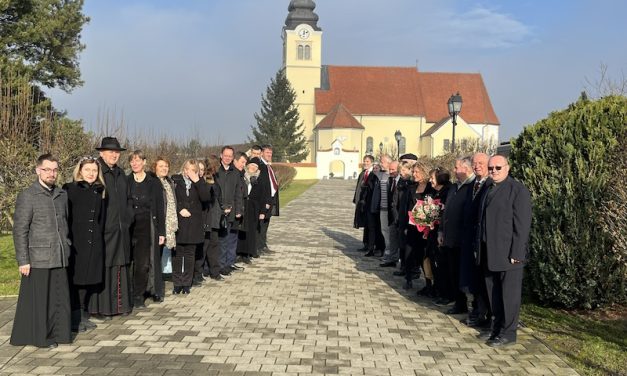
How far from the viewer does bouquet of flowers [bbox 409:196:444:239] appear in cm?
741

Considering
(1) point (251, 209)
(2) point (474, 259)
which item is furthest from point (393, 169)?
(2) point (474, 259)

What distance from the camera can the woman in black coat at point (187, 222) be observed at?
25.6 ft

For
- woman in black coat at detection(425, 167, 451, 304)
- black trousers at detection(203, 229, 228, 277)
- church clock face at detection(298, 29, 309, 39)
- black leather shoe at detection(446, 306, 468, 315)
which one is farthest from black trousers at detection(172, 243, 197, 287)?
church clock face at detection(298, 29, 309, 39)

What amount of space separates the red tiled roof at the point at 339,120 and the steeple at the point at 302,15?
10908mm

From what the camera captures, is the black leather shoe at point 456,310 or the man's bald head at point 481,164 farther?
the black leather shoe at point 456,310

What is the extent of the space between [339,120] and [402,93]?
11266 millimetres

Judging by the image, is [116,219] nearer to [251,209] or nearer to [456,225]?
[456,225]

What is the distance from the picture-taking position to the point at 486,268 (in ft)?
19.6

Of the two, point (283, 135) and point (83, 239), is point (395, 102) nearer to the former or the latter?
point (283, 135)

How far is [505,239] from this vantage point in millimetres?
5699

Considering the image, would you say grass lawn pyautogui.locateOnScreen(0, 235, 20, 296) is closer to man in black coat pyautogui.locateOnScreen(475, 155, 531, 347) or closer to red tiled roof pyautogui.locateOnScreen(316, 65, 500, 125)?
man in black coat pyautogui.locateOnScreen(475, 155, 531, 347)

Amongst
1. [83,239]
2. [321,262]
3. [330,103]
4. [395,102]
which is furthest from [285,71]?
[83,239]

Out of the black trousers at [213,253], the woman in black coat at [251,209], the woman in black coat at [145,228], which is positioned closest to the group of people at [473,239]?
the woman in black coat at [251,209]

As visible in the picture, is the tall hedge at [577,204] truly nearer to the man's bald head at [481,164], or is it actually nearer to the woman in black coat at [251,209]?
the man's bald head at [481,164]
